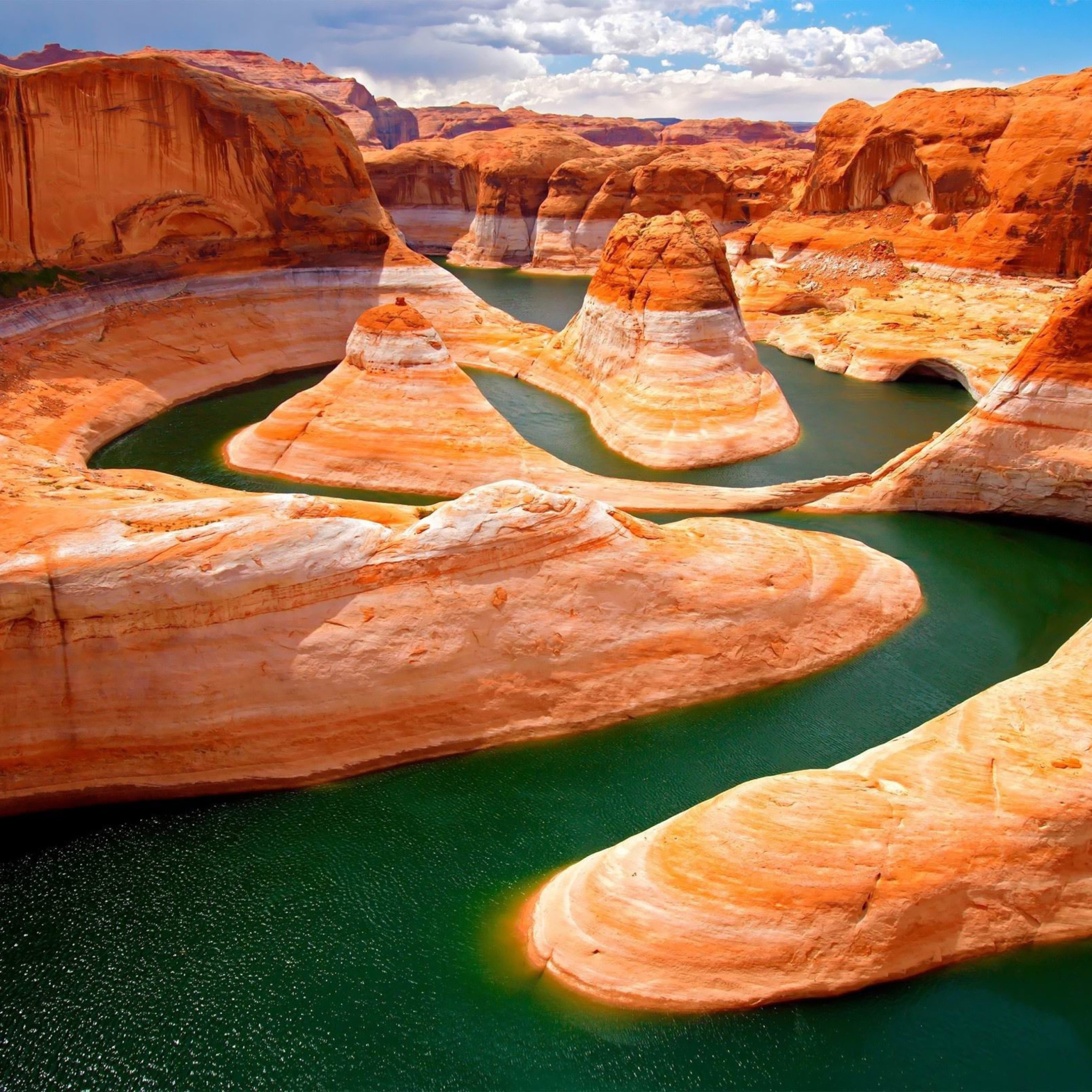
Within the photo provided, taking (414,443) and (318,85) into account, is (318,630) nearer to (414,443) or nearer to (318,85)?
(414,443)

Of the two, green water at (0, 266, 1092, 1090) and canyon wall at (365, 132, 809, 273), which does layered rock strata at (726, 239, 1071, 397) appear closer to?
canyon wall at (365, 132, 809, 273)

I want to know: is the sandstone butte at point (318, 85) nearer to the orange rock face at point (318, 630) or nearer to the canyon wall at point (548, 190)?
the canyon wall at point (548, 190)

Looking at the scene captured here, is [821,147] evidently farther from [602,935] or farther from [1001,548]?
[602,935]

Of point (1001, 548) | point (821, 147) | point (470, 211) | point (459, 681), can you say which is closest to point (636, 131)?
point (470, 211)

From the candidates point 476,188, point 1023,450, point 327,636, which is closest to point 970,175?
point 1023,450

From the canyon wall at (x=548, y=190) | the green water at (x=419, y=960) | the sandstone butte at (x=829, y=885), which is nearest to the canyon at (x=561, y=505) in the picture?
the sandstone butte at (x=829, y=885)
